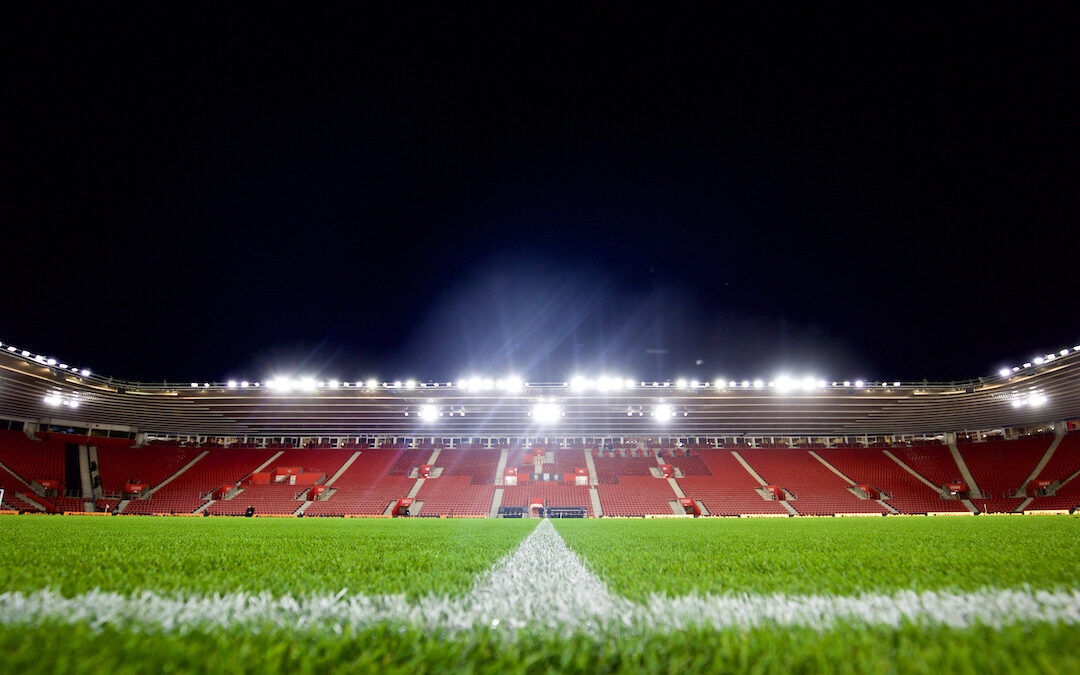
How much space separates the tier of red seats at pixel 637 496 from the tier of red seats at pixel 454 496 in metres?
8.40

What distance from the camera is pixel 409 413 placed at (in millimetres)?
33250

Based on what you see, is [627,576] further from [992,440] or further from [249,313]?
[992,440]

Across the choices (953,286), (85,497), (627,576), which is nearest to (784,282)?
(953,286)

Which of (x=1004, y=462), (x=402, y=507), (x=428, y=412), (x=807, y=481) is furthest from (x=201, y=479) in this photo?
(x=1004, y=462)

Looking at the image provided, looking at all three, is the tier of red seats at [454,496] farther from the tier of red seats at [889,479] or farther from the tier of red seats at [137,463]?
the tier of red seats at [889,479]

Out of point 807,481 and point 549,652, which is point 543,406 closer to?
point 807,481

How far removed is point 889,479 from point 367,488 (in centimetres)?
3969

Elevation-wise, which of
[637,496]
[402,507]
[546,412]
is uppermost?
[546,412]

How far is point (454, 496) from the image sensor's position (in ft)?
103

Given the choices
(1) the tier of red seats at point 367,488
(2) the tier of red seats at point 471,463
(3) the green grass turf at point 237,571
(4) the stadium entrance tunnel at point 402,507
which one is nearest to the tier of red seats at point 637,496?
(2) the tier of red seats at point 471,463

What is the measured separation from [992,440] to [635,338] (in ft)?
97.8

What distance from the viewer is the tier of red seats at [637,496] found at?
3016cm

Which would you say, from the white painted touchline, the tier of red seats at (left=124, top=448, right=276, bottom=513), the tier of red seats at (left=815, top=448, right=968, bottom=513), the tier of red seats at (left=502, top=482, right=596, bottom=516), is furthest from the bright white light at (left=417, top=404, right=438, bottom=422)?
the tier of red seats at (left=815, top=448, right=968, bottom=513)

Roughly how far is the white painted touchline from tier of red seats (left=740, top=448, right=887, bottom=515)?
34.3 meters
